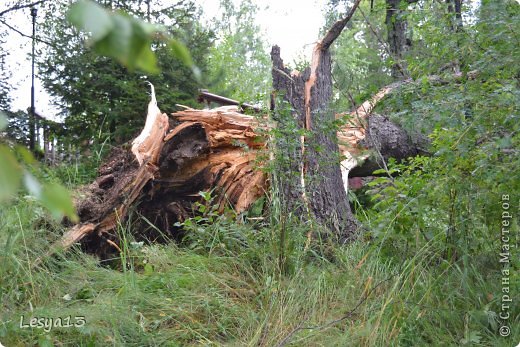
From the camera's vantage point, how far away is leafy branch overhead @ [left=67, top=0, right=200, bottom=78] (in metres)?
0.52

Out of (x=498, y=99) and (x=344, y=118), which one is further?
(x=344, y=118)

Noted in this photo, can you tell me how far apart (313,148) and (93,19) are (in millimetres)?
3947

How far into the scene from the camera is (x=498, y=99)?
9.91 ft

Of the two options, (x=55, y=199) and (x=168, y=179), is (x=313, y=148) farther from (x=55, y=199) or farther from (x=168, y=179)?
(x=55, y=199)

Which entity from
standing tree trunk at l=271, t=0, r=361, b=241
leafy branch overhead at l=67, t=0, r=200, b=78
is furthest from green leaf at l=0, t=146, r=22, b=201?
standing tree trunk at l=271, t=0, r=361, b=241

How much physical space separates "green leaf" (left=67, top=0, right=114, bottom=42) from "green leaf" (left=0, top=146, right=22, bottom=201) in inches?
5.2

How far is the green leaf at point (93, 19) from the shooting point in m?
0.52

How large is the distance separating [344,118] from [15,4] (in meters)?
6.90

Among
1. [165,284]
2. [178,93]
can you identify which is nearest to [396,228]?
[165,284]

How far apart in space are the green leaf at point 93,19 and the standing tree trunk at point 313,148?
11.1ft

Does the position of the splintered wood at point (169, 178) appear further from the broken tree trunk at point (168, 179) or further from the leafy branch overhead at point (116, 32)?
the leafy branch overhead at point (116, 32)

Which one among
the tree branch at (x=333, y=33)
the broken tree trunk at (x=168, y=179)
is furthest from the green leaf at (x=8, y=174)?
the tree branch at (x=333, y=33)

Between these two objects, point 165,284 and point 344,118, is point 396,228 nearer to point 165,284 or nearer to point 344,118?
point 344,118

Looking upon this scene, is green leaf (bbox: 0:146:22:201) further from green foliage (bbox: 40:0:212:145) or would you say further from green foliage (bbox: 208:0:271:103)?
green foliage (bbox: 208:0:271:103)
